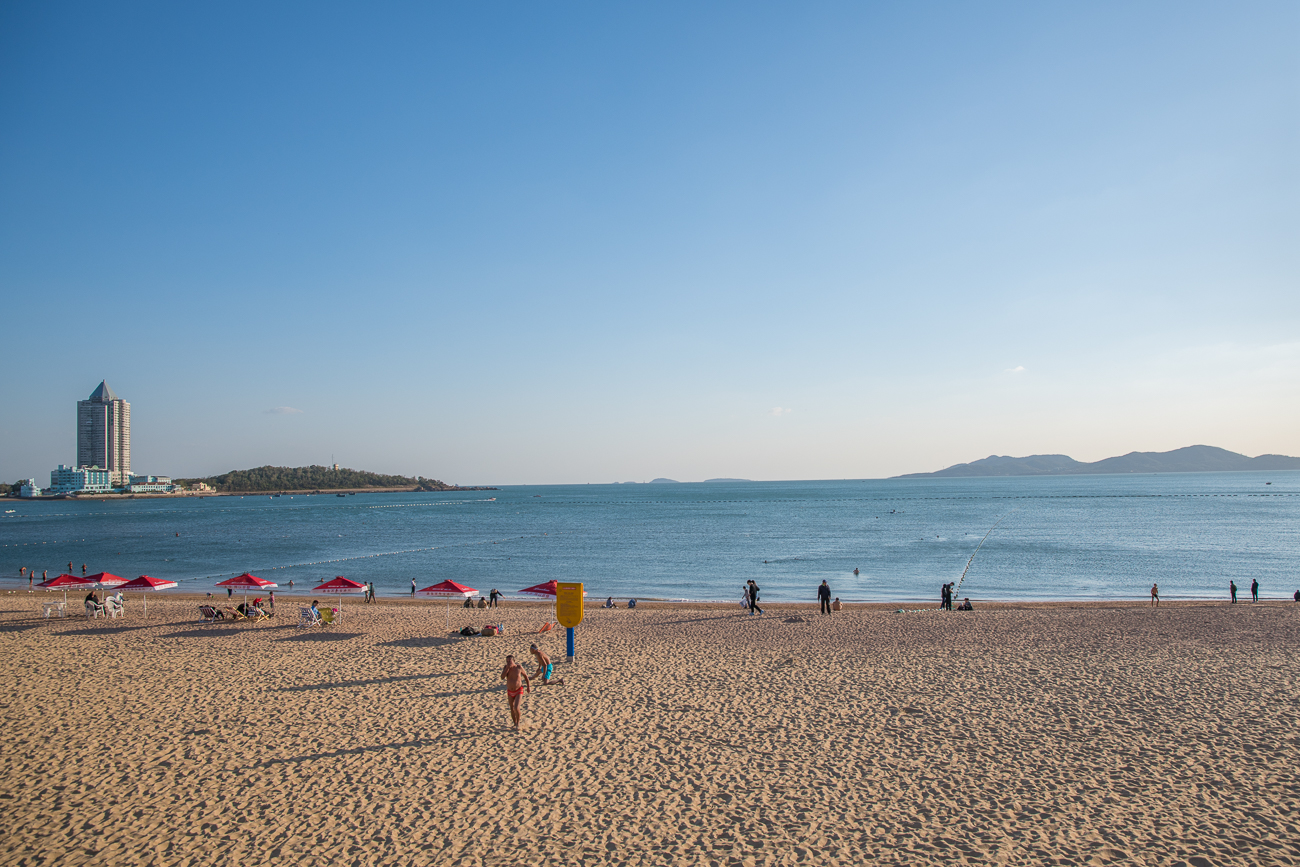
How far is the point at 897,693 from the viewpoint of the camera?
1210 cm

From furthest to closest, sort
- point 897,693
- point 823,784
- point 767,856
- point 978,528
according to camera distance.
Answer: point 978,528
point 897,693
point 823,784
point 767,856

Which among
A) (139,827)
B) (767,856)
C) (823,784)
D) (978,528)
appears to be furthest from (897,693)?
(978,528)

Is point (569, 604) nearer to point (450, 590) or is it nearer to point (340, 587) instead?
point (450, 590)

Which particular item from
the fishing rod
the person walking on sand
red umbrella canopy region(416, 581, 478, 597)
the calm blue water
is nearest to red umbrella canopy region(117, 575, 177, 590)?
red umbrella canopy region(416, 581, 478, 597)

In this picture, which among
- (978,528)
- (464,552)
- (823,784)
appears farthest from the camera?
(978,528)

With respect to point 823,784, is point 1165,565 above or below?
below

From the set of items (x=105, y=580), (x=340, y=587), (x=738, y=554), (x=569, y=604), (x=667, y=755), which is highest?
(x=569, y=604)

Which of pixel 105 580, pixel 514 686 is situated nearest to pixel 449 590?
pixel 514 686

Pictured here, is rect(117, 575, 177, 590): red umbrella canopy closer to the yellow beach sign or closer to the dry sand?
the dry sand

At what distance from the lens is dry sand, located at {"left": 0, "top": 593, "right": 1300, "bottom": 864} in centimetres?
707

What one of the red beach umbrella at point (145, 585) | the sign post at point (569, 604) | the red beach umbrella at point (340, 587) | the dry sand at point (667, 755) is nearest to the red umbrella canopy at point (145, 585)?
the red beach umbrella at point (145, 585)

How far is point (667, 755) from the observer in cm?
936

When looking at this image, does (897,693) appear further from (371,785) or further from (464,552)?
(464,552)

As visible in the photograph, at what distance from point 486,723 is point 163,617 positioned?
16.9 m
